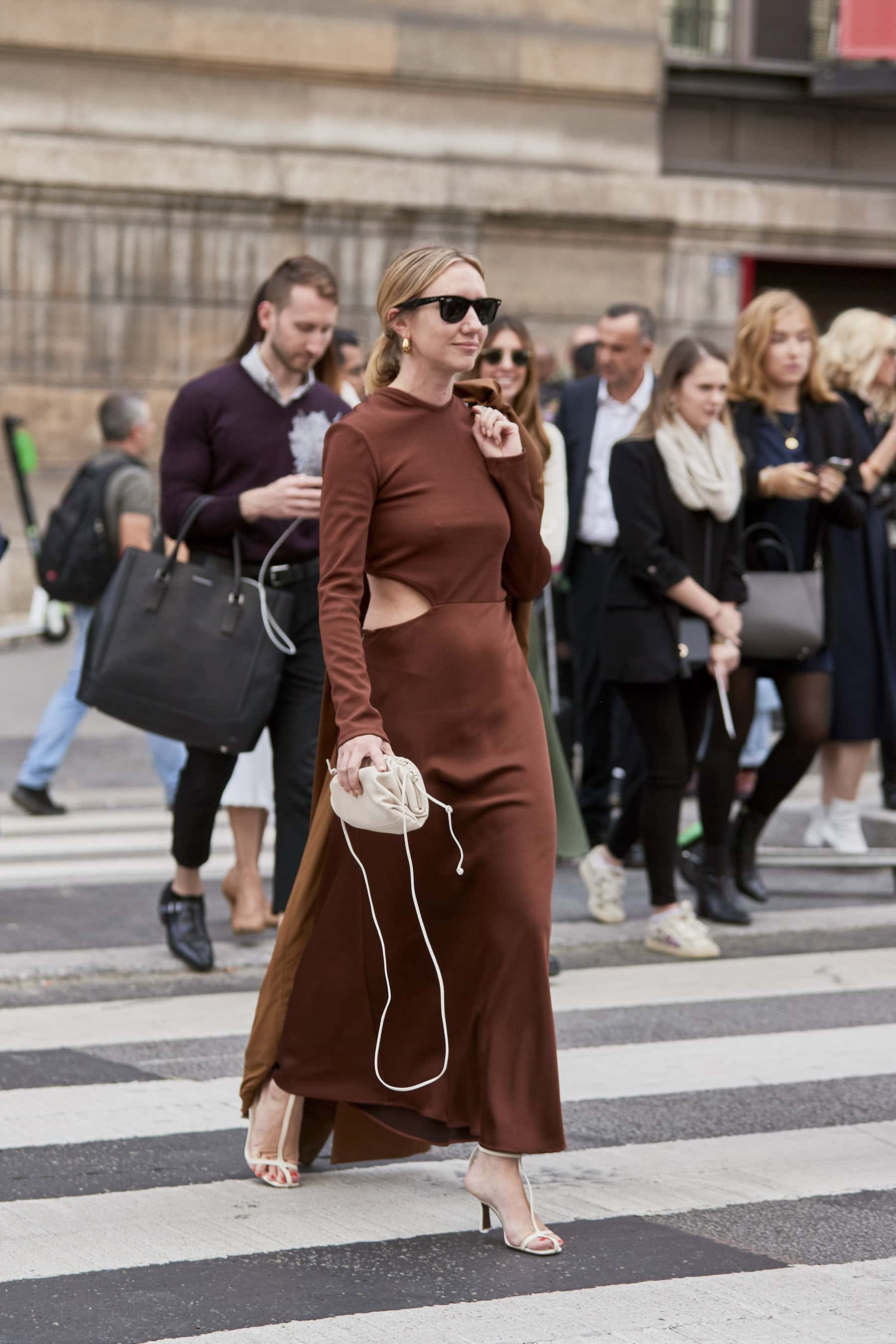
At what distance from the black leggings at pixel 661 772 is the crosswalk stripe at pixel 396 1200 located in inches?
83.0

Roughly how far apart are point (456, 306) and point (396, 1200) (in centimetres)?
185

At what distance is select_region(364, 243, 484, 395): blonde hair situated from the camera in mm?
4289

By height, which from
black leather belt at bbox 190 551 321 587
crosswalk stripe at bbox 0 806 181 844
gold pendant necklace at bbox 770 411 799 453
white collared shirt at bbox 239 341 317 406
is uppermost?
white collared shirt at bbox 239 341 317 406

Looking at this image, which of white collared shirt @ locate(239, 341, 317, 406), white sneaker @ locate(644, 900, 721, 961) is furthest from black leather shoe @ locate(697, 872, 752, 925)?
white collared shirt @ locate(239, 341, 317, 406)

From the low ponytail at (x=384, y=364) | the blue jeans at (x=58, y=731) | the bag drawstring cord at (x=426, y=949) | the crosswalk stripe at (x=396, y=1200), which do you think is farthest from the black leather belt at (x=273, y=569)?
the blue jeans at (x=58, y=731)

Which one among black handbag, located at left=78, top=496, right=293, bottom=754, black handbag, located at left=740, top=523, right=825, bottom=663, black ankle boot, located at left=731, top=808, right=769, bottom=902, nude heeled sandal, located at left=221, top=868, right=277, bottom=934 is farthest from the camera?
black ankle boot, located at left=731, top=808, right=769, bottom=902

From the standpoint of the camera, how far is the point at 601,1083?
5.50 m

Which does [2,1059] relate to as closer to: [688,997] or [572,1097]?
[572,1097]

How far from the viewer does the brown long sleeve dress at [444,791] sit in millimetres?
4180

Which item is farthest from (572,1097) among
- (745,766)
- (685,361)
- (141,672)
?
(745,766)

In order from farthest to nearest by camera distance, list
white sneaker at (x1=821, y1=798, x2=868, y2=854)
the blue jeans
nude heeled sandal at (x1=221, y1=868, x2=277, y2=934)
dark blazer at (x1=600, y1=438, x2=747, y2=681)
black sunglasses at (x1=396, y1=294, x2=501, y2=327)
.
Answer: the blue jeans
white sneaker at (x1=821, y1=798, x2=868, y2=854)
nude heeled sandal at (x1=221, y1=868, x2=277, y2=934)
dark blazer at (x1=600, y1=438, x2=747, y2=681)
black sunglasses at (x1=396, y1=294, x2=501, y2=327)

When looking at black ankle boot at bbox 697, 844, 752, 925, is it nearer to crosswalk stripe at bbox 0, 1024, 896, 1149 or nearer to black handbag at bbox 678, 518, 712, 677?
black handbag at bbox 678, 518, 712, 677

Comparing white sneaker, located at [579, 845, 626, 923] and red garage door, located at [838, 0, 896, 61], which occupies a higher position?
red garage door, located at [838, 0, 896, 61]

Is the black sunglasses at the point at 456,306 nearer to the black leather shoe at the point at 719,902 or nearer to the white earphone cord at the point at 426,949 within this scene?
the white earphone cord at the point at 426,949
